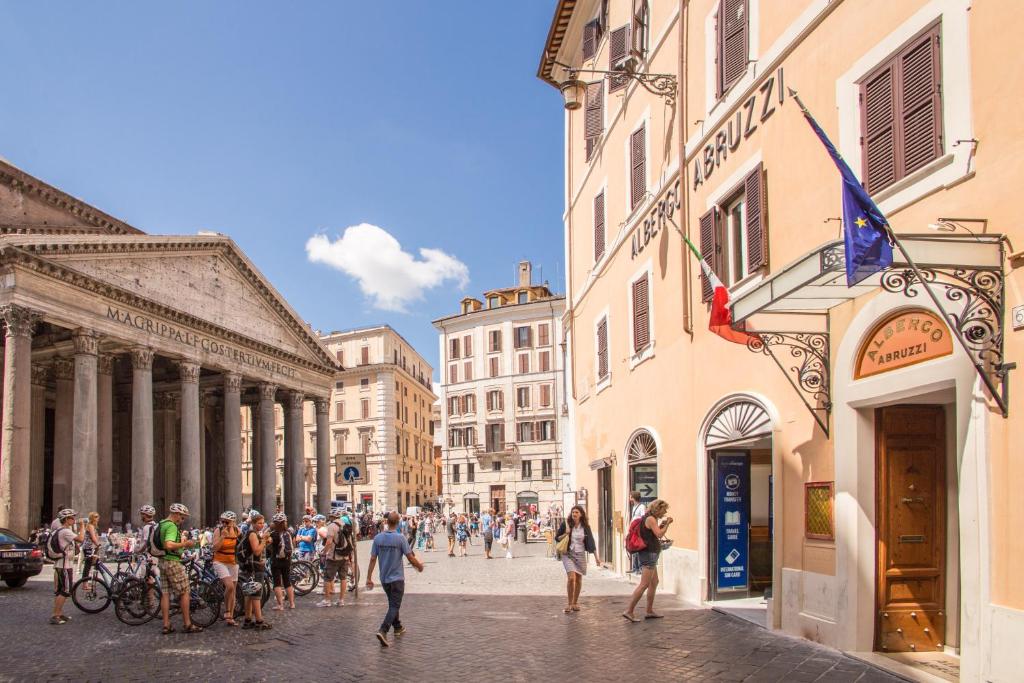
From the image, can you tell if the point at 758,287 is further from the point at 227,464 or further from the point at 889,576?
the point at 227,464

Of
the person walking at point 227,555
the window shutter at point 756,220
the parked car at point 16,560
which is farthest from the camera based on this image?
the parked car at point 16,560

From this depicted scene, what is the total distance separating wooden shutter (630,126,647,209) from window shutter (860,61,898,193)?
23.4 feet

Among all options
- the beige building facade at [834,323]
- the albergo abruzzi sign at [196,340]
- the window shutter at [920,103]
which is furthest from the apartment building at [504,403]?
the window shutter at [920,103]

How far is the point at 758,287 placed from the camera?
8.34 m

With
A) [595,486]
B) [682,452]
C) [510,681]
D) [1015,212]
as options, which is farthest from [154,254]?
[1015,212]

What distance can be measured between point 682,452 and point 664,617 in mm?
2971

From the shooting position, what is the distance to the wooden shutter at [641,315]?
1539 cm

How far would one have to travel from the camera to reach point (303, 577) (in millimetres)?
15844

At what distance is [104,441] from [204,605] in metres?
19.6

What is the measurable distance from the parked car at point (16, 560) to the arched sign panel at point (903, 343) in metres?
16.0

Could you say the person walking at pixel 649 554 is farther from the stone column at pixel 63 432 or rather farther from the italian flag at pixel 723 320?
the stone column at pixel 63 432

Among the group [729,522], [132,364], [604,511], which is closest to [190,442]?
[132,364]

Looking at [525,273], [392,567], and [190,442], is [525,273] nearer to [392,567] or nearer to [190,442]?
[190,442]

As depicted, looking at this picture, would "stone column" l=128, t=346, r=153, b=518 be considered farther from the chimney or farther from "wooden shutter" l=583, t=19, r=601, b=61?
the chimney
